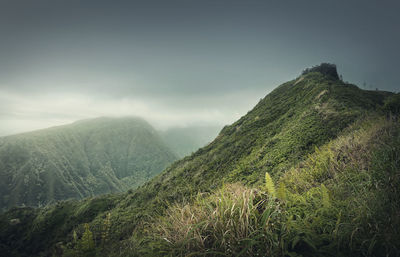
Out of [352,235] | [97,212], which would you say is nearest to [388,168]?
[352,235]

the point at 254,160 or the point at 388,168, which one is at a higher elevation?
the point at 388,168

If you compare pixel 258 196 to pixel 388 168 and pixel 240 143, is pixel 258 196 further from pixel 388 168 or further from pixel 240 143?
pixel 240 143

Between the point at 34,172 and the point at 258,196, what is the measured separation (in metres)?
220

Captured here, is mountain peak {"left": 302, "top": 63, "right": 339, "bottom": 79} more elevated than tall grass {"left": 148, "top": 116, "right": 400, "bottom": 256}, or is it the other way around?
mountain peak {"left": 302, "top": 63, "right": 339, "bottom": 79}

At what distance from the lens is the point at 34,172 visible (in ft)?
527

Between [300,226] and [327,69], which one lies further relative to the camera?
[327,69]

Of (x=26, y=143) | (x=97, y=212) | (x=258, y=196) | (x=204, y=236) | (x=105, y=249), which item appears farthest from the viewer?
(x=26, y=143)

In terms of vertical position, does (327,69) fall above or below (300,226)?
above

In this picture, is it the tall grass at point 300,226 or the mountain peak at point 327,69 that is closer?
the tall grass at point 300,226

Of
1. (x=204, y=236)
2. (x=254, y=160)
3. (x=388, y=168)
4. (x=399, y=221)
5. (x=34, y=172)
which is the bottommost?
(x=34, y=172)

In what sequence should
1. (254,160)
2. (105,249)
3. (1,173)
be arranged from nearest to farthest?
(105,249) < (254,160) < (1,173)

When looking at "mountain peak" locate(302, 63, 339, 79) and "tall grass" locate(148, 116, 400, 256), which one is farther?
"mountain peak" locate(302, 63, 339, 79)

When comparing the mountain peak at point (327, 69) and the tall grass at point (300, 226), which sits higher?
the mountain peak at point (327, 69)

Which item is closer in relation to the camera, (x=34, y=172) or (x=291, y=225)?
(x=291, y=225)
